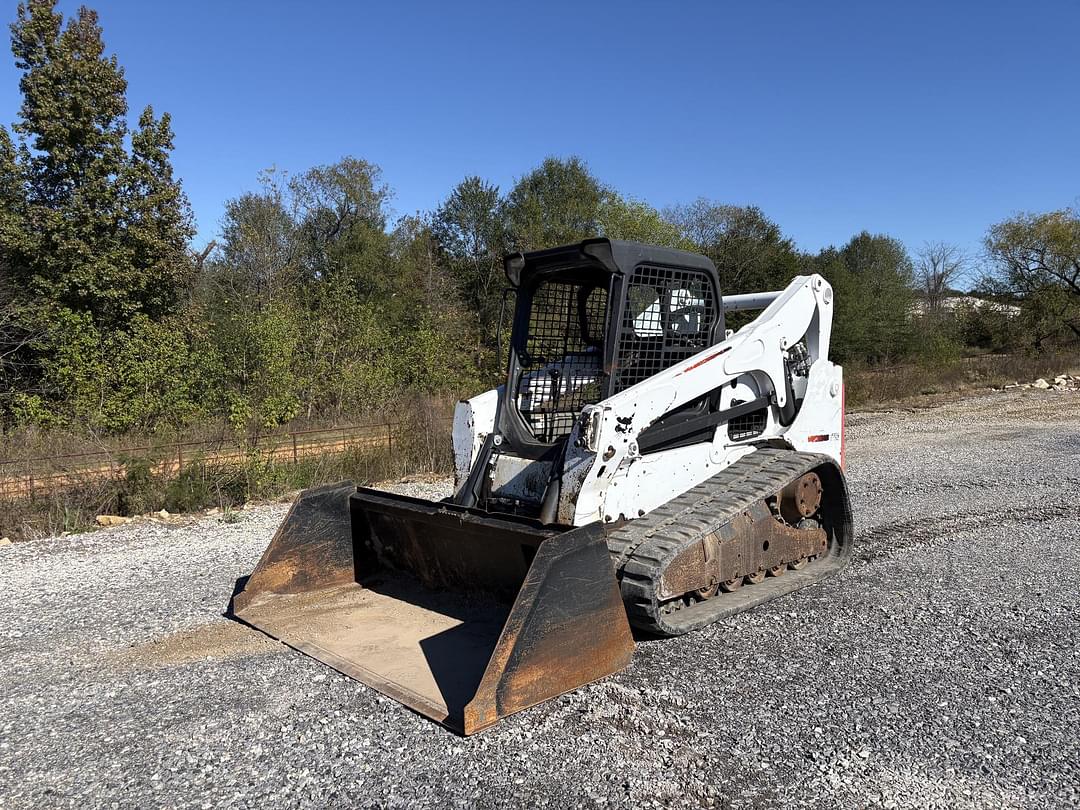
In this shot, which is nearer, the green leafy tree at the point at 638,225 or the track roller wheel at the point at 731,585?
the track roller wheel at the point at 731,585

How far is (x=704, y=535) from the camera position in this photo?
4629 mm

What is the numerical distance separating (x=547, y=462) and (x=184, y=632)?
2543 millimetres

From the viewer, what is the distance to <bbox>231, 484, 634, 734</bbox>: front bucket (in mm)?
3691

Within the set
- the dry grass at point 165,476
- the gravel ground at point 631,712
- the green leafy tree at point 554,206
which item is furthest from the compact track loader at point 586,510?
the green leafy tree at point 554,206

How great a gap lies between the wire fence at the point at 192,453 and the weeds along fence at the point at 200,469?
11 millimetres

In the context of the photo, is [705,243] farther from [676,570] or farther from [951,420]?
[676,570]

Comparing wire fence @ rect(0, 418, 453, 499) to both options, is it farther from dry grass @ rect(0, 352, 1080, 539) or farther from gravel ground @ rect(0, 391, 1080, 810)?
gravel ground @ rect(0, 391, 1080, 810)

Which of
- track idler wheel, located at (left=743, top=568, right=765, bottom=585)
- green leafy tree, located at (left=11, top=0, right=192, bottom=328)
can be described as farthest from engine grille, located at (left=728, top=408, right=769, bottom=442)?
green leafy tree, located at (left=11, top=0, right=192, bottom=328)

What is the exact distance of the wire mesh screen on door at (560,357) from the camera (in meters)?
5.54

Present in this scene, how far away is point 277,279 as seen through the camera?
23.9 meters

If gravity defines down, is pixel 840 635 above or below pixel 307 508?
below

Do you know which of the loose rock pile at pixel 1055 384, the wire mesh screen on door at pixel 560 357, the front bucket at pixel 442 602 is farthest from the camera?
the loose rock pile at pixel 1055 384

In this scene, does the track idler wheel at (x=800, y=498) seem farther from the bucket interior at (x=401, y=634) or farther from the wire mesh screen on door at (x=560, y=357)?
the bucket interior at (x=401, y=634)

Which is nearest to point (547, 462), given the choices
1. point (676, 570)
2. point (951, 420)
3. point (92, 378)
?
point (676, 570)
